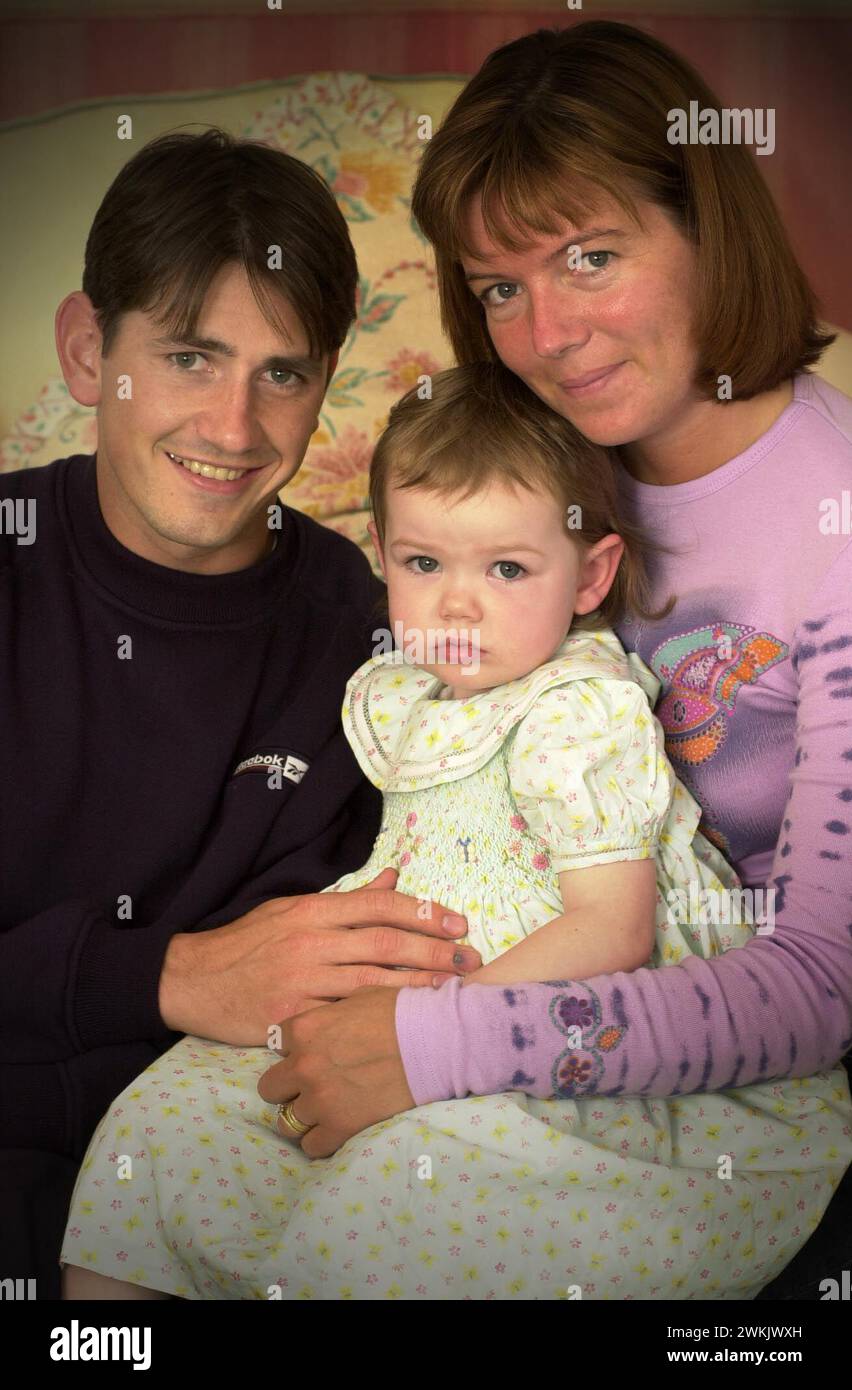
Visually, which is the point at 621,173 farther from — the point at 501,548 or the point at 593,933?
the point at 593,933

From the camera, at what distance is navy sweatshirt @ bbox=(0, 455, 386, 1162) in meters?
1.62

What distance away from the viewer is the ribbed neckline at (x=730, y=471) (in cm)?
165

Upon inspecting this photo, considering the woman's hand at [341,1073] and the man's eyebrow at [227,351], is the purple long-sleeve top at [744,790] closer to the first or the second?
the woman's hand at [341,1073]

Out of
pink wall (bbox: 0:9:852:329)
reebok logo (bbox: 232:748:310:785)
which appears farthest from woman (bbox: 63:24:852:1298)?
pink wall (bbox: 0:9:852:329)

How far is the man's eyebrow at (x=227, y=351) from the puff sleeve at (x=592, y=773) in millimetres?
555

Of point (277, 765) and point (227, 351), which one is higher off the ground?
point (227, 351)

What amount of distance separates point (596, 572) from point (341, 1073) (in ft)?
2.04

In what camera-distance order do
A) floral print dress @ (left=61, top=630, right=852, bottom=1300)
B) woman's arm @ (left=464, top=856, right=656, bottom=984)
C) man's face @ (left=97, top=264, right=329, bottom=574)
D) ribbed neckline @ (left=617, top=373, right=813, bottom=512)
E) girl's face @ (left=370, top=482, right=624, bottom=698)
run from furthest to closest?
man's face @ (left=97, top=264, right=329, bottom=574) < ribbed neckline @ (left=617, top=373, right=813, bottom=512) < girl's face @ (left=370, top=482, right=624, bottom=698) < woman's arm @ (left=464, top=856, right=656, bottom=984) < floral print dress @ (left=61, top=630, right=852, bottom=1300)

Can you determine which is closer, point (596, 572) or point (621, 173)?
point (621, 173)

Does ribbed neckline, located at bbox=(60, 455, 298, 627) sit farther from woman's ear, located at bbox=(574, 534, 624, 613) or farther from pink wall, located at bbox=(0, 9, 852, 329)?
pink wall, located at bbox=(0, 9, 852, 329)

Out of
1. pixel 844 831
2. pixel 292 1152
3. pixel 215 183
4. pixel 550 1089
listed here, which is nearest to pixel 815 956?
pixel 844 831

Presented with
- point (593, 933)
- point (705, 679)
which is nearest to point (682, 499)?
point (705, 679)

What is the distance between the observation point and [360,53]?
2408 mm
